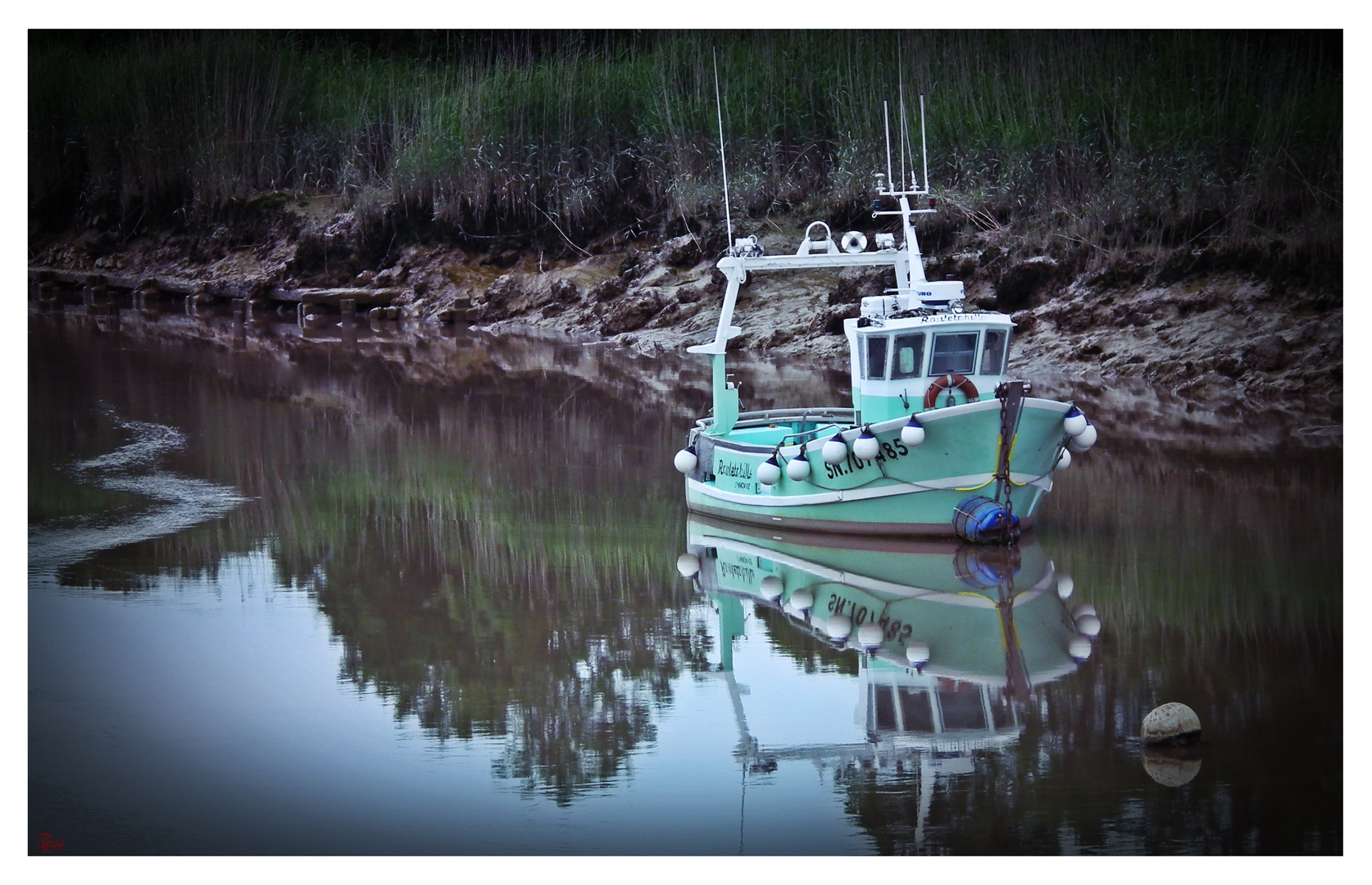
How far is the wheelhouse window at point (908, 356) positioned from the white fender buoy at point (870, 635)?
2.31 m

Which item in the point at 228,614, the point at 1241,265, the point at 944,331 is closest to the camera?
the point at 228,614

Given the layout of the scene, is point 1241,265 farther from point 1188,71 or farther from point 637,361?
point 637,361

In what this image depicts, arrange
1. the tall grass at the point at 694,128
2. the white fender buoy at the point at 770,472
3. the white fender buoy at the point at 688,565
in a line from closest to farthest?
1. the white fender buoy at the point at 688,565
2. the white fender buoy at the point at 770,472
3. the tall grass at the point at 694,128

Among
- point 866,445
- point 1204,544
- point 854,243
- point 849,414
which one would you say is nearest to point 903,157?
point 849,414

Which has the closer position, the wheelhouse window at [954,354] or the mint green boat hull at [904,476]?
the mint green boat hull at [904,476]

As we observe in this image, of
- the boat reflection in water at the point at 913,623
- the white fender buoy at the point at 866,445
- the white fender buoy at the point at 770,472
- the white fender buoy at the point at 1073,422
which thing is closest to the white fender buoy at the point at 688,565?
the boat reflection in water at the point at 913,623

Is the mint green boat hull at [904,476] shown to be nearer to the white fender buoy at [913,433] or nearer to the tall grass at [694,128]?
the white fender buoy at [913,433]

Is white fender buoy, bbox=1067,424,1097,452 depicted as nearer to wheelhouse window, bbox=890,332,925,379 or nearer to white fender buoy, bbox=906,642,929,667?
wheelhouse window, bbox=890,332,925,379

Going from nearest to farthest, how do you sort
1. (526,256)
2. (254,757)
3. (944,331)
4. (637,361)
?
(254,757) → (944,331) → (637,361) → (526,256)

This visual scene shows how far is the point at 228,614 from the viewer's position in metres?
8.57

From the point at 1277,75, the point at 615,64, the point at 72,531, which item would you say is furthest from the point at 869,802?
the point at 615,64

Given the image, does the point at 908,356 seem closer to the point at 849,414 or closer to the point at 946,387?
the point at 946,387

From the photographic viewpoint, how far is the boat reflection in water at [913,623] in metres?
6.29

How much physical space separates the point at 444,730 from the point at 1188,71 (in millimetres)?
14518
